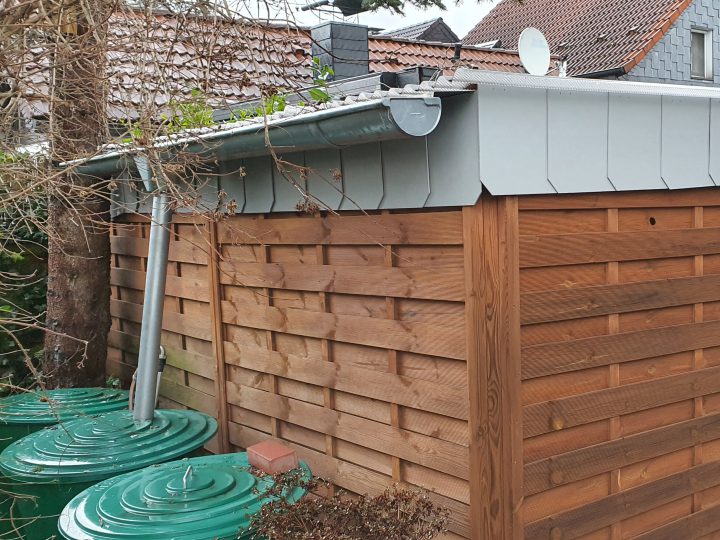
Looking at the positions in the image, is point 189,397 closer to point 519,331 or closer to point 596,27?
point 519,331

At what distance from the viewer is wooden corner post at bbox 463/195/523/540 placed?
313 cm

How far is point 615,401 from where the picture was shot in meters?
3.65

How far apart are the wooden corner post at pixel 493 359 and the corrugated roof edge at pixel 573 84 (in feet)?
1.55

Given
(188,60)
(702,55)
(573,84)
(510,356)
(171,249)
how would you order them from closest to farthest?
(510,356)
(573,84)
(188,60)
(171,249)
(702,55)

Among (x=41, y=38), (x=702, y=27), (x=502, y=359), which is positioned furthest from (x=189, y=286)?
(x=702, y=27)

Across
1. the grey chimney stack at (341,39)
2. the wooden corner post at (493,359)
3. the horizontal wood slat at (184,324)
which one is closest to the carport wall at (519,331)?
the wooden corner post at (493,359)

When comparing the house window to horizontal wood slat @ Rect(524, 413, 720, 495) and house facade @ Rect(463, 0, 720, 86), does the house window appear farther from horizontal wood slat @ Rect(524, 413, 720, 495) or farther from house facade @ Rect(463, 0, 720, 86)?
horizontal wood slat @ Rect(524, 413, 720, 495)

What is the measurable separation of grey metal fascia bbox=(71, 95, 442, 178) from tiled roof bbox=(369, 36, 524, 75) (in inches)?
296

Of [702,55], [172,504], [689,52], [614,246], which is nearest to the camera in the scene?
[172,504]

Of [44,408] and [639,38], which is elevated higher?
[639,38]

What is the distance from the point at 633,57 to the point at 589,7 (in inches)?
166

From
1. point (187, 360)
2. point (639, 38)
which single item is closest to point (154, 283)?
point (187, 360)

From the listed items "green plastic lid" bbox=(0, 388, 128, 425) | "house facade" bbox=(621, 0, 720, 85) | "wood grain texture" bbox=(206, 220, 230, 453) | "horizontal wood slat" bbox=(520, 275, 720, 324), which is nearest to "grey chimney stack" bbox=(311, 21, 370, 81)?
"wood grain texture" bbox=(206, 220, 230, 453)

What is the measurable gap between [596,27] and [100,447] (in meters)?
18.9
